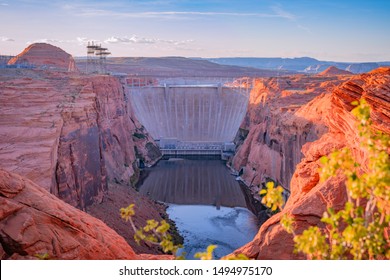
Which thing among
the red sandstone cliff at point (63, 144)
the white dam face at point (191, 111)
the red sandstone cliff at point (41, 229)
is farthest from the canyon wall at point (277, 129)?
the red sandstone cliff at point (41, 229)

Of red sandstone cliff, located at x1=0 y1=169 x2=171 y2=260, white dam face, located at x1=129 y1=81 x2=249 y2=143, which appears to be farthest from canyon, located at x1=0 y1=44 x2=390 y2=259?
white dam face, located at x1=129 y1=81 x2=249 y2=143

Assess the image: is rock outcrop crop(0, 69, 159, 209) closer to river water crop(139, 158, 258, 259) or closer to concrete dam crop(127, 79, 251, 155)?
river water crop(139, 158, 258, 259)

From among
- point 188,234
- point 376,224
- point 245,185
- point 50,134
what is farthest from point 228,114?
point 376,224

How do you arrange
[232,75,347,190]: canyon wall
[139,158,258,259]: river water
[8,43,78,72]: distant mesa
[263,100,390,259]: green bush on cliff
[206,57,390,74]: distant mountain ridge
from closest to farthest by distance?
[263,100,390,259]: green bush on cliff, [139,158,258,259]: river water, [232,75,347,190]: canyon wall, [8,43,78,72]: distant mesa, [206,57,390,74]: distant mountain ridge

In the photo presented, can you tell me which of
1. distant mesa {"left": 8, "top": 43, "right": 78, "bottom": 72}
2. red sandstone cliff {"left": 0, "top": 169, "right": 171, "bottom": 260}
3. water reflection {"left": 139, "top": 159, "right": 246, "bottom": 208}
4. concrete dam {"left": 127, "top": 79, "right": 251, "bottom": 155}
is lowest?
water reflection {"left": 139, "top": 159, "right": 246, "bottom": 208}

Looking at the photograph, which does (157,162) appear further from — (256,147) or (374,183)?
(374,183)

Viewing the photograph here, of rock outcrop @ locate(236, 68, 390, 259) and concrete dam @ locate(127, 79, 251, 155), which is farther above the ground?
rock outcrop @ locate(236, 68, 390, 259)

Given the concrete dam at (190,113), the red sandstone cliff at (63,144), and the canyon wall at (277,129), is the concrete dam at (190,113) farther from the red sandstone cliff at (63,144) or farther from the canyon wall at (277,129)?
the red sandstone cliff at (63,144)
